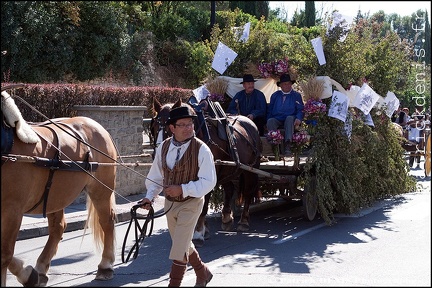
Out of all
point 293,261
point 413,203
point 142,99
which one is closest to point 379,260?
point 293,261

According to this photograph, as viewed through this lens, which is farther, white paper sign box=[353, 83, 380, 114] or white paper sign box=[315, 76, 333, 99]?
white paper sign box=[353, 83, 380, 114]

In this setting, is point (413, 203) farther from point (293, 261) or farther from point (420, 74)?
point (293, 261)

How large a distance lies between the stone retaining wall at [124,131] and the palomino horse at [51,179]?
5.24m

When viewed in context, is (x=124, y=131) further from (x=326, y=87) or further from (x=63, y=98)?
(x=326, y=87)

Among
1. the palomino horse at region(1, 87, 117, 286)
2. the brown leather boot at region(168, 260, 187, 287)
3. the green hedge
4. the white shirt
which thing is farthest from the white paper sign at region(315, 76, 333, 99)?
the brown leather boot at region(168, 260, 187, 287)

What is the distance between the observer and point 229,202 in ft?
34.7

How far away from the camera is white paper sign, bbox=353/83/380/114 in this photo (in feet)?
36.9

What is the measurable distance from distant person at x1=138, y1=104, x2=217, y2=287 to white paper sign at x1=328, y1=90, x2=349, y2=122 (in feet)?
16.8

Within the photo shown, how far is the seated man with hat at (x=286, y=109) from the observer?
10727 mm

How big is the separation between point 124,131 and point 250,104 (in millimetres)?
3131

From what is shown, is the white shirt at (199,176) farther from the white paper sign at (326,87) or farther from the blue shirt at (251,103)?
the blue shirt at (251,103)

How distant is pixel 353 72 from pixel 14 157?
22.8ft

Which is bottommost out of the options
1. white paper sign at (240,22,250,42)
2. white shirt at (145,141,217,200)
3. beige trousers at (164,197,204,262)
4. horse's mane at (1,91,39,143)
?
Result: beige trousers at (164,197,204,262)

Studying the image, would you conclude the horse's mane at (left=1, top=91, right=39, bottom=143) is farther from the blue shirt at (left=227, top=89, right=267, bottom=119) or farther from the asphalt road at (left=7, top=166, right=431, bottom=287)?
the blue shirt at (left=227, top=89, right=267, bottom=119)
